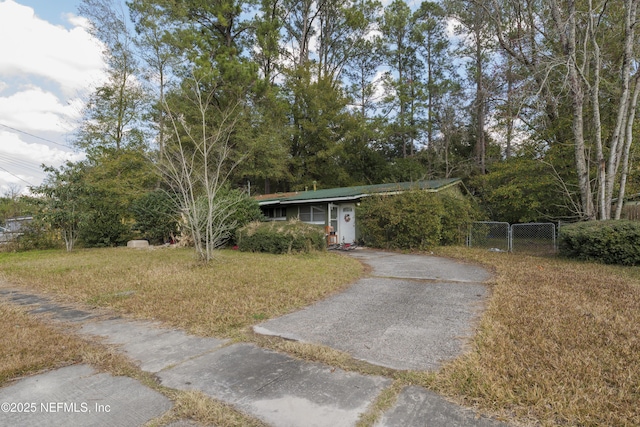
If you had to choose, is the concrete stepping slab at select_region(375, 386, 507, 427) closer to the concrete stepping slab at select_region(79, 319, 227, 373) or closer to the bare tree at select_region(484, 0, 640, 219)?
the concrete stepping slab at select_region(79, 319, 227, 373)

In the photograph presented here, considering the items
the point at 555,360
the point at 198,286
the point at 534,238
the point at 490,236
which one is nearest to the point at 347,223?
the point at 490,236

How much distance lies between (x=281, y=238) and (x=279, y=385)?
8131 millimetres

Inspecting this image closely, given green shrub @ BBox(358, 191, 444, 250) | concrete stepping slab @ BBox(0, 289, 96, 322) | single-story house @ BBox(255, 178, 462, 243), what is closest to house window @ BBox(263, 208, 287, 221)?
single-story house @ BBox(255, 178, 462, 243)

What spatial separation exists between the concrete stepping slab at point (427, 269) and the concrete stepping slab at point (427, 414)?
459 centimetres

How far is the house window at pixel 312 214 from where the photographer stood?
49.2 ft

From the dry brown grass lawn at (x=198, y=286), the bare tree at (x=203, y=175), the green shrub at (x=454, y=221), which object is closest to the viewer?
the dry brown grass lawn at (x=198, y=286)

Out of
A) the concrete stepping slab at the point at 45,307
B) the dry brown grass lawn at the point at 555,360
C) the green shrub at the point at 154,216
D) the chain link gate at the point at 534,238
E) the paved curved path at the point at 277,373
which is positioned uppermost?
the green shrub at the point at 154,216

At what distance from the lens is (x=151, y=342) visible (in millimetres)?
3414

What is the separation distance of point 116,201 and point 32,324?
1276cm

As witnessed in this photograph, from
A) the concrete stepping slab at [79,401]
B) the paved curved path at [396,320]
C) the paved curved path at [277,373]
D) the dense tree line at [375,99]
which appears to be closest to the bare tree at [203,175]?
the dense tree line at [375,99]

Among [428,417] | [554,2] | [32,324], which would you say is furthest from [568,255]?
[32,324]

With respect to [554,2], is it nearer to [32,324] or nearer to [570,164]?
[570,164]

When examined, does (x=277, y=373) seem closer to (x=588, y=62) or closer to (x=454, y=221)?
(x=454, y=221)

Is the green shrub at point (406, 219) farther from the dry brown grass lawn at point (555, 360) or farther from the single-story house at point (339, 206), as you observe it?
the dry brown grass lawn at point (555, 360)
